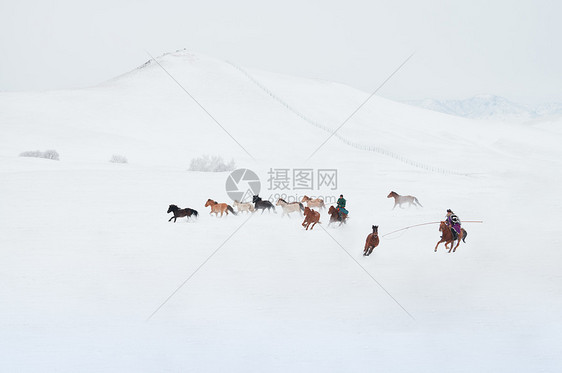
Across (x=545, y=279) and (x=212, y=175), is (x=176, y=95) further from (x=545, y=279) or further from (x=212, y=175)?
(x=545, y=279)

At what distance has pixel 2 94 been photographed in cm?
4347

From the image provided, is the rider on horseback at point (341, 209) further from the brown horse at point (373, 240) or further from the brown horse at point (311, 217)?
the brown horse at point (373, 240)

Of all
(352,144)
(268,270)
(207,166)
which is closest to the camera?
(268,270)

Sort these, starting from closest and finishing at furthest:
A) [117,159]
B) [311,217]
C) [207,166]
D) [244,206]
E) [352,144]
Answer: [311,217], [244,206], [207,166], [117,159], [352,144]

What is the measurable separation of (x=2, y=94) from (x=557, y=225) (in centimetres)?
4753

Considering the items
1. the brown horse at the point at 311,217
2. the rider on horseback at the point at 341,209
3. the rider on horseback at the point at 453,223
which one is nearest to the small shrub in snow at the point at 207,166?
the brown horse at the point at 311,217

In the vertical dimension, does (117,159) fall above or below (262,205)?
above

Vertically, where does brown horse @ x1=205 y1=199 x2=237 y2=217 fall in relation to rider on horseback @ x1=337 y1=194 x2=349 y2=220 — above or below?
below

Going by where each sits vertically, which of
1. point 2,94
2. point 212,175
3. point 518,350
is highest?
point 2,94

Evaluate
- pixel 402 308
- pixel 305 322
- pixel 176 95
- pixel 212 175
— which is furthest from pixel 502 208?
pixel 176 95

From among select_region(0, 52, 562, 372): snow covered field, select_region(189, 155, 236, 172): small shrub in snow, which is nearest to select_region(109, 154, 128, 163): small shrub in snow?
select_region(0, 52, 562, 372): snow covered field

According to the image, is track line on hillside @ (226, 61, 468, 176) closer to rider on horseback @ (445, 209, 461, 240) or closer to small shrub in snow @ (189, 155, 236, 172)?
small shrub in snow @ (189, 155, 236, 172)

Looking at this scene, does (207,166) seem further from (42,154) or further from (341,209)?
(341,209)

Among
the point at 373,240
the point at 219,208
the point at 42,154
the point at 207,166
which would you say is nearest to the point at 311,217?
the point at 373,240
